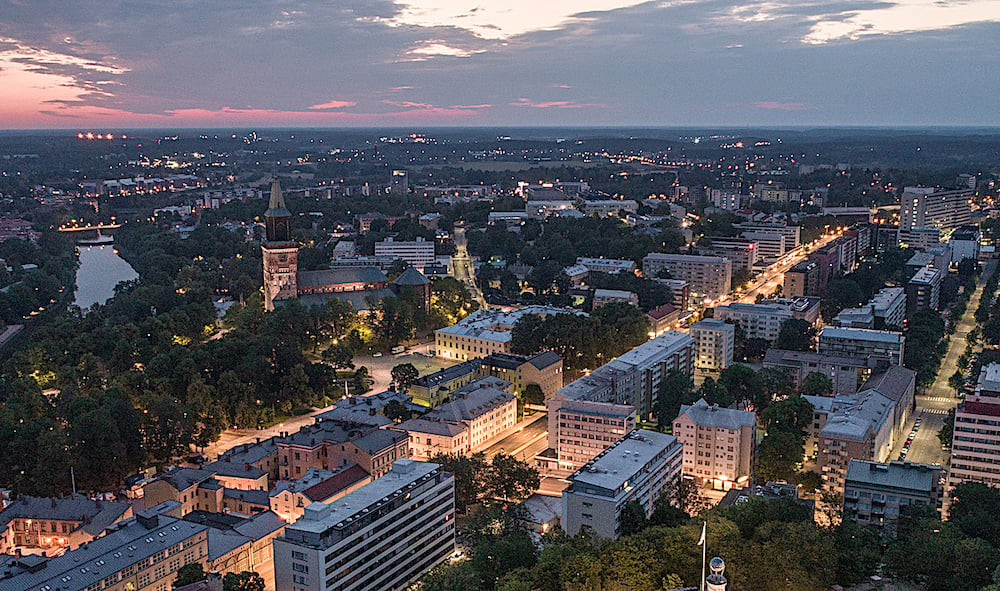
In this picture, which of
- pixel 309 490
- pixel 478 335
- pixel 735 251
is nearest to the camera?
pixel 309 490

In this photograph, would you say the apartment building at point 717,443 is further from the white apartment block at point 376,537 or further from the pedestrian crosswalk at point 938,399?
the pedestrian crosswalk at point 938,399

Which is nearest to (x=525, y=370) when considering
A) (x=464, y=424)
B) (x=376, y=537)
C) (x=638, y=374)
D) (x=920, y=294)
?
(x=638, y=374)

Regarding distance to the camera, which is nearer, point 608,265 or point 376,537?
point 376,537

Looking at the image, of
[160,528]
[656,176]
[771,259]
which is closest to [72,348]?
[160,528]

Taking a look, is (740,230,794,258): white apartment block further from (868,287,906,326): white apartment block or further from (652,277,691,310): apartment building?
(868,287,906,326): white apartment block

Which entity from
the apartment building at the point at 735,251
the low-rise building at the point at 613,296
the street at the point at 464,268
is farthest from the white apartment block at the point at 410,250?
the apartment building at the point at 735,251

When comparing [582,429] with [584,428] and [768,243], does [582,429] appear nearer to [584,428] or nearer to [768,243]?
[584,428]
